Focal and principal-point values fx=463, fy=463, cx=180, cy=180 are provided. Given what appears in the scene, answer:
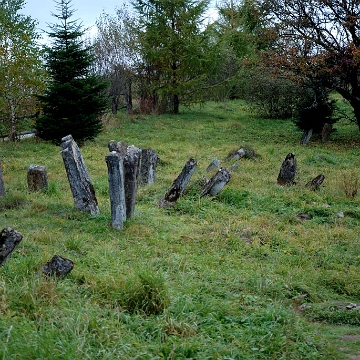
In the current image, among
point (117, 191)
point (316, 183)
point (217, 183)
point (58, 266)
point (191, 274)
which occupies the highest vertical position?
point (117, 191)

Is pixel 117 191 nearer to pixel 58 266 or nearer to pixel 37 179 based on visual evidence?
pixel 58 266

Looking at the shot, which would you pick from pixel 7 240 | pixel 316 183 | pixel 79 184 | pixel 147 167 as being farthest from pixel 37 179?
pixel 316 183

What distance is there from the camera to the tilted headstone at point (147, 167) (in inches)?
464

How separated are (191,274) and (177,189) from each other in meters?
4.09

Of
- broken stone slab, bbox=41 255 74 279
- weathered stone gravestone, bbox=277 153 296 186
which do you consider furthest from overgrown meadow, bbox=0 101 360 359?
weathered stone gravestone, bbox=277 153 296 186

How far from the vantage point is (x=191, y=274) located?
587 cm

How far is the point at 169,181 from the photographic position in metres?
12.2

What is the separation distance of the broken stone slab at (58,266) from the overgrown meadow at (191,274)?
0.32ft

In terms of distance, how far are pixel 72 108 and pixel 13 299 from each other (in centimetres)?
1572

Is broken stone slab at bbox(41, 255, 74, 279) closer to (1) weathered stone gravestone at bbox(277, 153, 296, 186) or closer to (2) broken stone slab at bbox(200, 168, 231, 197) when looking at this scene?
(2) broken stone slab at bbox(200, 168, 231, 197)

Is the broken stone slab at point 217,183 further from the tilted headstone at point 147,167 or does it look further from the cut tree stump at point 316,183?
the cut tree stump at point 316,183

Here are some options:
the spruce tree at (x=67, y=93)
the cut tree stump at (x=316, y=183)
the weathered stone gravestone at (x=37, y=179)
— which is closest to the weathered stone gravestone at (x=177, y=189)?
the weathered stone gravestone at (x=37, y=179)

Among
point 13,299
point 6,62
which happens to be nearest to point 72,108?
point 6,62

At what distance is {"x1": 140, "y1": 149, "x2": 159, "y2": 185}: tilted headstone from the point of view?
11.8 meters
